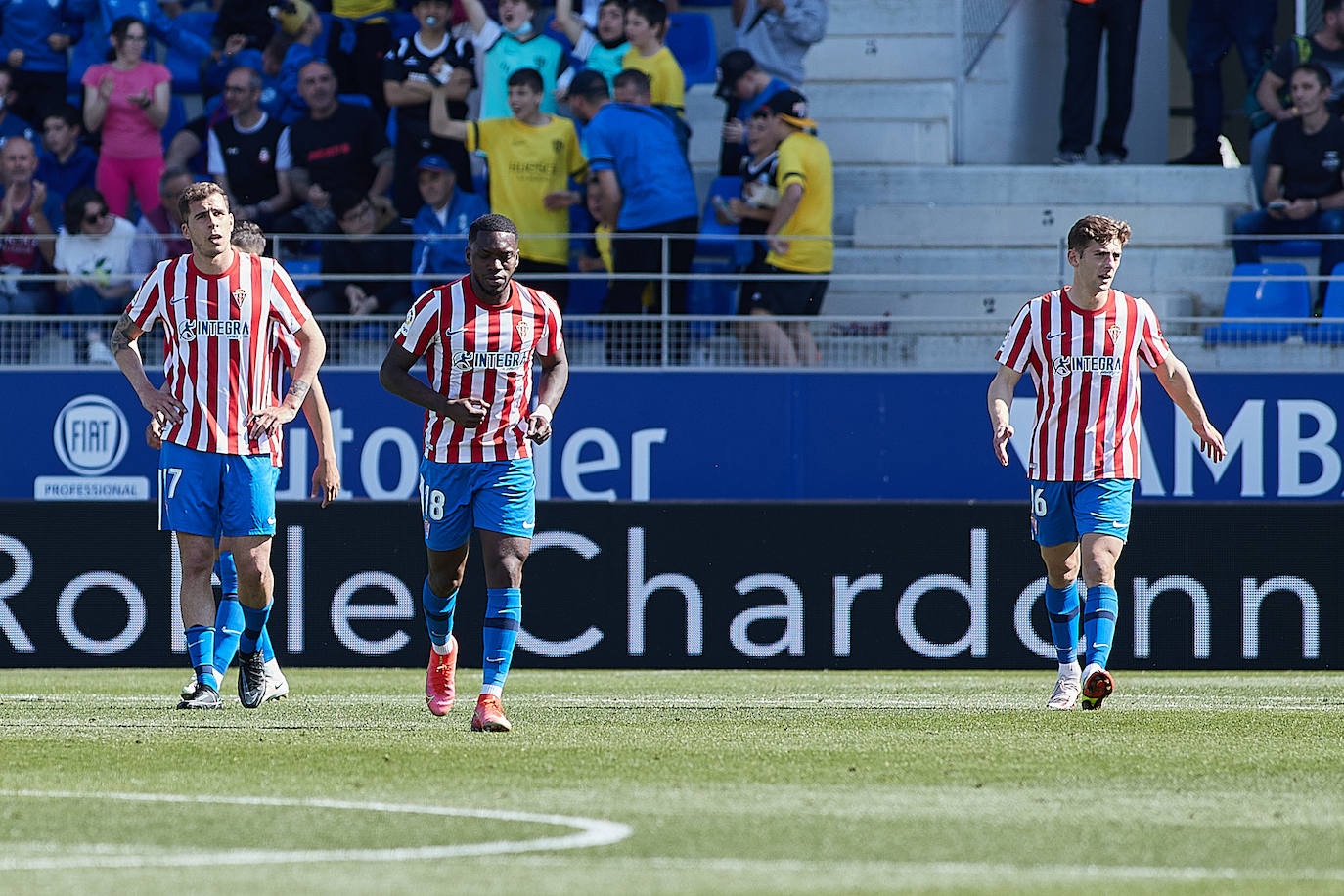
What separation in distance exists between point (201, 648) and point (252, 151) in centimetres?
790

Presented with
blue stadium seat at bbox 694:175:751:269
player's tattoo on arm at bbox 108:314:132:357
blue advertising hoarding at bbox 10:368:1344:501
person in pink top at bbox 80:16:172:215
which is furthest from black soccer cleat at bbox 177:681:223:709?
person in pink top at bbox 80:16:172:215

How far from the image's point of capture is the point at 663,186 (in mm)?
14133

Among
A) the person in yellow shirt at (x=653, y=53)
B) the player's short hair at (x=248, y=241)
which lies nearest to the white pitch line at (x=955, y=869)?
the player's short hair at (x=248, y=241)

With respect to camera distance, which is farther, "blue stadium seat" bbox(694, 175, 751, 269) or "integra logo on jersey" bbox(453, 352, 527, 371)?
"blue stadium seat" bbox(694, 175, 751, 269)

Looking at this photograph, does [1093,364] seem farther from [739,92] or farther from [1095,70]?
[1095,70]

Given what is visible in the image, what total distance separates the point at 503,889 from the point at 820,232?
10.8m

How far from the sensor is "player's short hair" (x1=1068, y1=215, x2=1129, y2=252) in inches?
318

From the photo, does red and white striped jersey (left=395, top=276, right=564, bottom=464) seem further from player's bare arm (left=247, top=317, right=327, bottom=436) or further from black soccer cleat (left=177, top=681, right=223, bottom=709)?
black soccer cleat (left=177, top=681, right=223, bottom=709)

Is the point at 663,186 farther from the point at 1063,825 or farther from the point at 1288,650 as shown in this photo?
the point at 1063,825

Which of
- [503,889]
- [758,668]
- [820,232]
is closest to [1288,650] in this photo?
[758,668]

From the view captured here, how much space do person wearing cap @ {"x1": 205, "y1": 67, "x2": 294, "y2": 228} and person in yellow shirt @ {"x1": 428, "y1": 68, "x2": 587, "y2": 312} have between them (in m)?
1.57

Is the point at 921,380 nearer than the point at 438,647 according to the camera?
No

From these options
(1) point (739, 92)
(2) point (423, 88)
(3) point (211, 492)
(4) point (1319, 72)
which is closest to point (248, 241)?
(3) point (211, 492)

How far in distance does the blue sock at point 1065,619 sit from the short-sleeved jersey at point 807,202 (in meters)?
5.98
